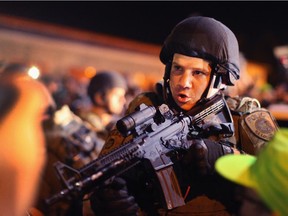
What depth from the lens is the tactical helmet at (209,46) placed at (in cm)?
237

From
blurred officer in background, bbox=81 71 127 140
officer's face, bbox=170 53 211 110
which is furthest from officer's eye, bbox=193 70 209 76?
blurred officer in background, bbox=81 71 127 140

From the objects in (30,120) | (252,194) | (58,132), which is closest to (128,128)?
(30,120)

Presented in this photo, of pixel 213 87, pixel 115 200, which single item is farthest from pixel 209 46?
pixel 115 200

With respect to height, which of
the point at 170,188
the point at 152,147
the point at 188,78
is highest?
the point at 188,78

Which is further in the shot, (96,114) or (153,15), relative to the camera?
(153,15)

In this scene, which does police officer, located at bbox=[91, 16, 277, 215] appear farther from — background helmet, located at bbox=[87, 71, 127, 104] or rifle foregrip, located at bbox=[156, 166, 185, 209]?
background helmet, located at bbox=[87, 71, 127, 104]

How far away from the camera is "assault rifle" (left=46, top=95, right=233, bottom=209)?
182 cm

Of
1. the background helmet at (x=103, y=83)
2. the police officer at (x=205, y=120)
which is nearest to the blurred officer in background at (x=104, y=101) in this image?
the background helmet at (x=103, y=83)

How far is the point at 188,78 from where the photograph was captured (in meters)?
2.36

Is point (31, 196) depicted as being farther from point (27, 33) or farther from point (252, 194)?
point (27, 33)

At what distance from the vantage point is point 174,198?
214cm

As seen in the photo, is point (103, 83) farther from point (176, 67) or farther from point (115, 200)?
point (115, 200)

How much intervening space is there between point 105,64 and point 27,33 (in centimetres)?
333

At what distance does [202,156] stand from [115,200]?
547 millimetres
